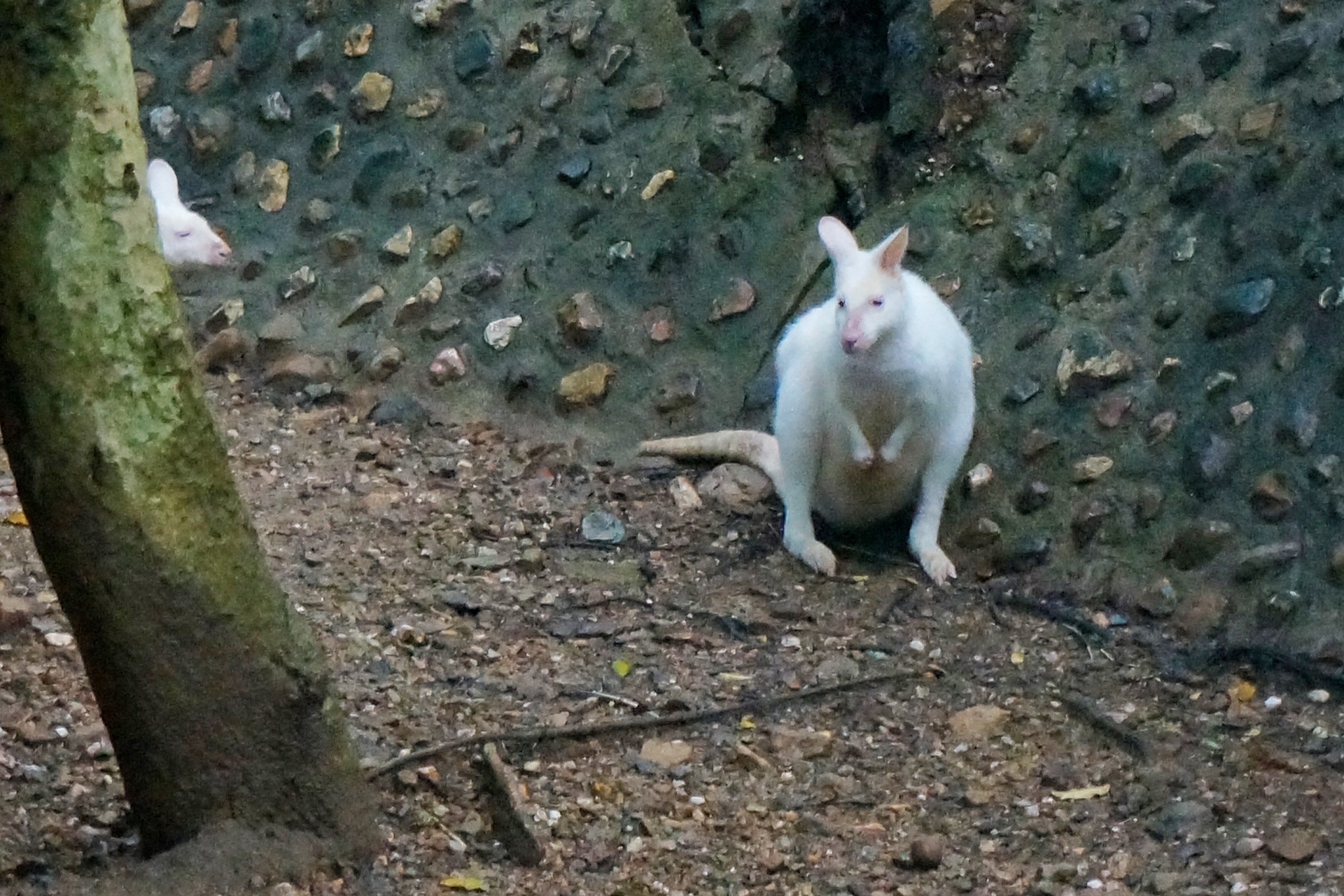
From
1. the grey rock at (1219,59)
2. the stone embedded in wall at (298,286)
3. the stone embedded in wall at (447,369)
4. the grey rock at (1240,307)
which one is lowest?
the stone embedded in wall at (447,369)

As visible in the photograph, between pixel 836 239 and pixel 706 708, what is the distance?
1.40m

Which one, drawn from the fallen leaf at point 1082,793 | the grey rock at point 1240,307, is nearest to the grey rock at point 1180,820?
the fallen leaf at point 1082,793

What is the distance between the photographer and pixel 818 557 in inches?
164

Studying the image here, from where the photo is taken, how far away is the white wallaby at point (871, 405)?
12.8ft

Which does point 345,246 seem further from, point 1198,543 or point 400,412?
point 1198,543

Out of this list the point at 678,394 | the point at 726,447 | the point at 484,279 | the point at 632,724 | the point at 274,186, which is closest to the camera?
the point at 632,724

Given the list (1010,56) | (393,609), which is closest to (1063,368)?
(1010,56)

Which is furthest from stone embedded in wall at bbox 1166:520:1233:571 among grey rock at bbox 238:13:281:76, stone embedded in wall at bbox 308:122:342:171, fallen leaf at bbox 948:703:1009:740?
grey rock at bbox 238:13:281:76

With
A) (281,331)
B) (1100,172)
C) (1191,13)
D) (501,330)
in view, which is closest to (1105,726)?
(1100,172)

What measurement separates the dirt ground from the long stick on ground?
0.06 ft

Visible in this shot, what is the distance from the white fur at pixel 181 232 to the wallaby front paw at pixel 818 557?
2.22 meters

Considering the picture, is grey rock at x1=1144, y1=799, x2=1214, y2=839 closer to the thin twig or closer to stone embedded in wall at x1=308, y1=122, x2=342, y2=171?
the thin twig

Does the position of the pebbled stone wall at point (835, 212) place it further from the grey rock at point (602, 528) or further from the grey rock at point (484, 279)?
the grey rock at point (602, 528)

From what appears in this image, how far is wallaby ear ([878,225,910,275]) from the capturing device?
12.5 ft
